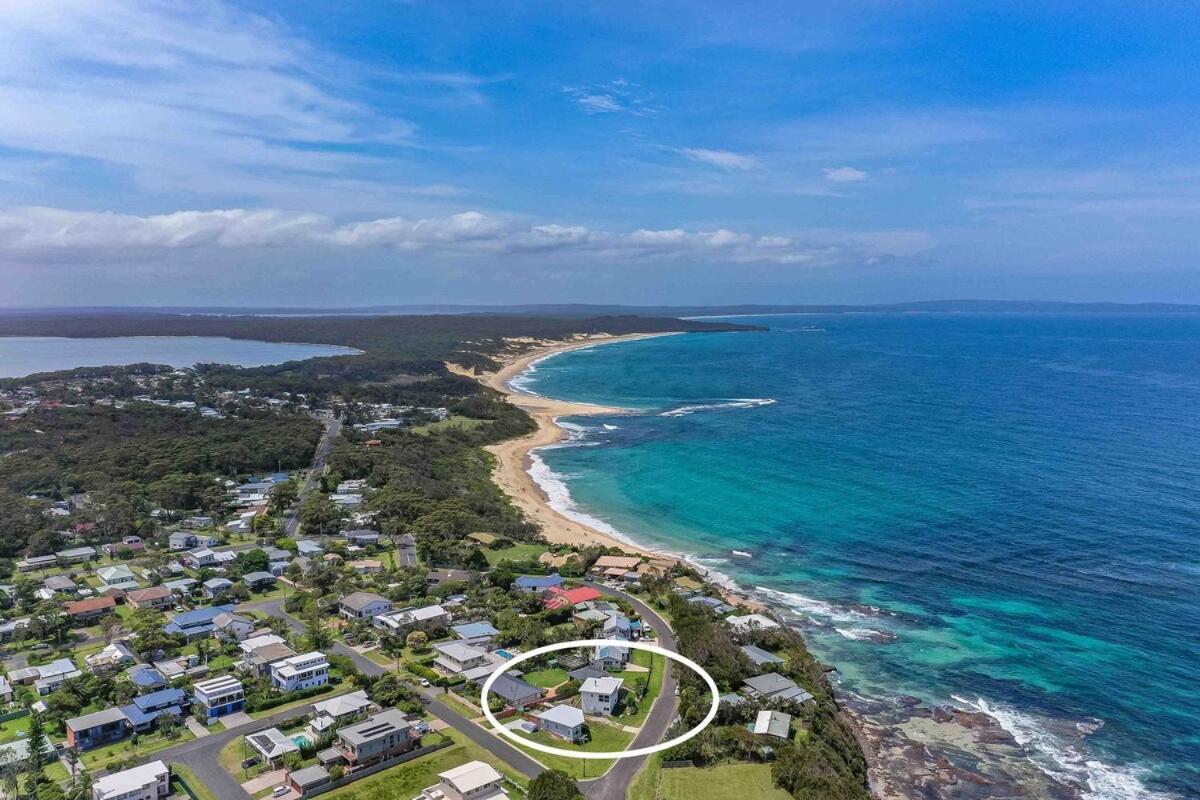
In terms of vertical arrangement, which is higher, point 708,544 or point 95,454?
point 95,454

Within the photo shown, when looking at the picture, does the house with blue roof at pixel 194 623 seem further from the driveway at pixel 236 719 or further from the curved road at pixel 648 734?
the curved road at pixel 648 734

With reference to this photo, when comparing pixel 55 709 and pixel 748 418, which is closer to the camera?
pixel 55 709

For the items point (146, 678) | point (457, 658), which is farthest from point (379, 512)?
point (457, 658)

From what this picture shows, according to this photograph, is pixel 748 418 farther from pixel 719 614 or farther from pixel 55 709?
pixel 55 709

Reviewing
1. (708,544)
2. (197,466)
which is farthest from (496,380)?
(708,544)

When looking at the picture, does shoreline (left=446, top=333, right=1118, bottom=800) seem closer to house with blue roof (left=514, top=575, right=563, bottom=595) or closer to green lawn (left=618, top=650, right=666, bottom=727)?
green lawn (left=618, top=650, right=666, bottom=727)

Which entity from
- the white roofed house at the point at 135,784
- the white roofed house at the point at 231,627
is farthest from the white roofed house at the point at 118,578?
the white roofed house at the point at 135,784

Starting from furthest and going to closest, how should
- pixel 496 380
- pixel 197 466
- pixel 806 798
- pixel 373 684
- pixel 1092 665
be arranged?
pixel 496 380 < pixel 197 466 < pixel 1092 665 < pixel 373 684 < pixel 806 798
